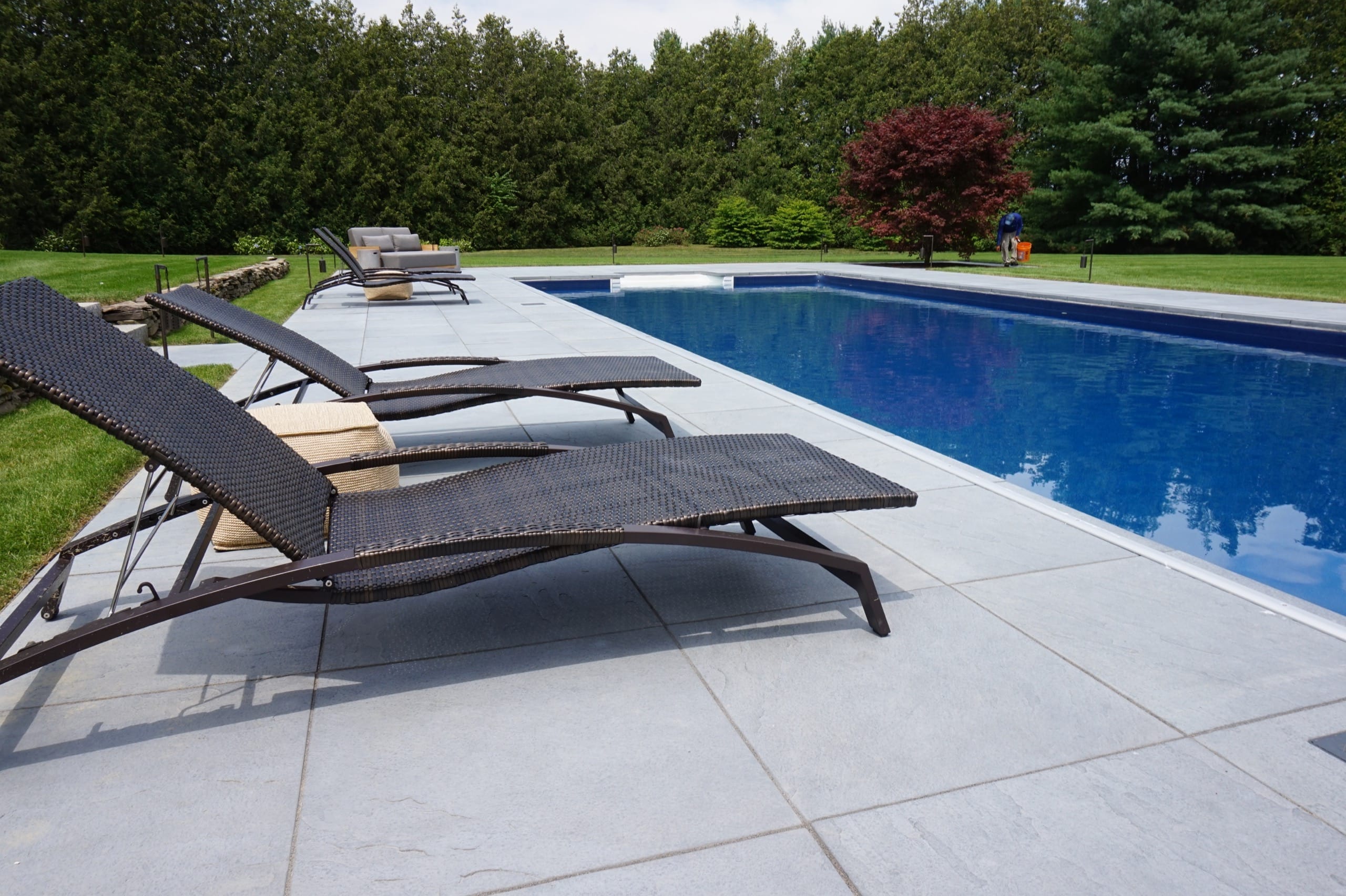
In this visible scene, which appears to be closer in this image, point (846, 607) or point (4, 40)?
point (846, 607)

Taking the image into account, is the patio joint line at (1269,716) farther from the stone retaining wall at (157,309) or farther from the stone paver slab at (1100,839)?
the stone retaining wall at (157,309)

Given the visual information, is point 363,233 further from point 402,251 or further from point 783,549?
point 783,549

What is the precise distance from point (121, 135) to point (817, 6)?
23.1m

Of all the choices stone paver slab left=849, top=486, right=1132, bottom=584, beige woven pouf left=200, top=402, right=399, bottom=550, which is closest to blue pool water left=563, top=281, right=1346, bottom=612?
stone paver slab left=849, top=486, right=1132, bottom=584

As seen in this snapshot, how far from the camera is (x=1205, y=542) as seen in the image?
12.8 feet

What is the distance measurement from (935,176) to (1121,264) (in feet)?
14.7

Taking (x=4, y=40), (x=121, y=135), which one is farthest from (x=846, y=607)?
(x=4, y=40)

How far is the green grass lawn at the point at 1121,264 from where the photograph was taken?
12.8m

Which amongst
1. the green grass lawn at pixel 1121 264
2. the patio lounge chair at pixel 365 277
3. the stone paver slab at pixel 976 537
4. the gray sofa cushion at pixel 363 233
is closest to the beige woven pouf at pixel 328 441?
the stone paver slab at pixel 976 537

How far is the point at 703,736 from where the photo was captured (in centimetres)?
185

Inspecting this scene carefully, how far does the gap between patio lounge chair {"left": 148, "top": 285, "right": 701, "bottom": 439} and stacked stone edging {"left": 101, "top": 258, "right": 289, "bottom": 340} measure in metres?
0.23

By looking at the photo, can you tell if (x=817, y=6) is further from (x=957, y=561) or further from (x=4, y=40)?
(x=957, y=561)

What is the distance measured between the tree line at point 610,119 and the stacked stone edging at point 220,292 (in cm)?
864

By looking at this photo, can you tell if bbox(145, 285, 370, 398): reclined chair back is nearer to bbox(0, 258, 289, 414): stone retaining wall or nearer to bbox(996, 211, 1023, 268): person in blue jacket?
bbox(0, 258, 289, 414): stone retaining wall
